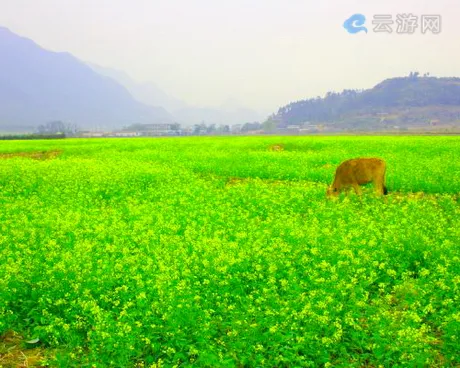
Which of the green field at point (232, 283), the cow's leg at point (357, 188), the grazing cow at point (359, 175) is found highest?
the grazing cow at point (359, 175)

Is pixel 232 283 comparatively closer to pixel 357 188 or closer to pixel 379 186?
pixel 357 188

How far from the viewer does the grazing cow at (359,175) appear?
1545 cm

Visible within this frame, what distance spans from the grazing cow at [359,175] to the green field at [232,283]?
1112 mm

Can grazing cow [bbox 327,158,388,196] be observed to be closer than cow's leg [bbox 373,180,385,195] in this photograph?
No

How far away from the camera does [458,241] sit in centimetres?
976

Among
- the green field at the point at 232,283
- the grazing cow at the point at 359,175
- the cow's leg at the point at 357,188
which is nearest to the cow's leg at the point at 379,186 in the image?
the grazing cow at the point at 359,175

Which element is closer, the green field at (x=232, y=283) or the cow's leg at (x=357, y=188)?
the green field at (x=232, y=283)

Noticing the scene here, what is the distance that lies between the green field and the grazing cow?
1.11 metres

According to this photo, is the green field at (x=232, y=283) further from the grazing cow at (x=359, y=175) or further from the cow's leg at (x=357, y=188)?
the grazing cow at (x=359, y=175)

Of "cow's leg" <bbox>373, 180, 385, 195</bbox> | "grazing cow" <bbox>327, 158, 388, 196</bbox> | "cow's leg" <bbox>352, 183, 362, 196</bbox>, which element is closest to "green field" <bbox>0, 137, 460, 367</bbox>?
"cow's leg" <bbox>373, 180, 385, 195</bbox>

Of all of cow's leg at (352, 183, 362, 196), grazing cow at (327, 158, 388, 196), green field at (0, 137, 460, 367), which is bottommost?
green field at (0, 137, 460, 367)

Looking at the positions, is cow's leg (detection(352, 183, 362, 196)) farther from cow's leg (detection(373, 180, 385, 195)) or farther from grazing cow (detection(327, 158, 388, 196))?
cow's leg (detection(373, 180, 385, 195))

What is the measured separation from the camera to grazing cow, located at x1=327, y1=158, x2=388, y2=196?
15.5 meters

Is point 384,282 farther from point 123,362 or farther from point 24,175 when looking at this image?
point 24,175
